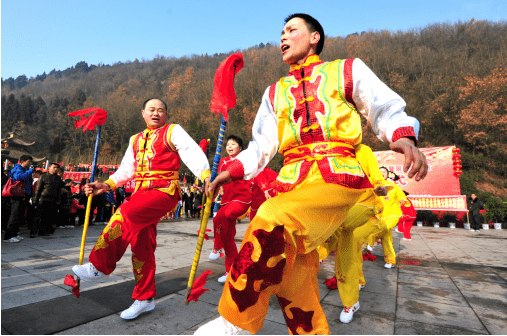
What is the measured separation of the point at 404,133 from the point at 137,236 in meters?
2.30

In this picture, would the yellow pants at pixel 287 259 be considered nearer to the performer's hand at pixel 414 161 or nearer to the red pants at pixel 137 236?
the performer's hand at pixel 414 161

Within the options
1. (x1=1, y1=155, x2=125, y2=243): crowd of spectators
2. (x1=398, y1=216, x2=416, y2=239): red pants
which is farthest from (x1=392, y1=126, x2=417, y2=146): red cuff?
(x1=398, y1=216, x2=416, y2=239): red pants

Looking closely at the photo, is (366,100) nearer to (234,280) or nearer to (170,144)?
(234,280)

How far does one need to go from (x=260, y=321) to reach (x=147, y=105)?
2.51m

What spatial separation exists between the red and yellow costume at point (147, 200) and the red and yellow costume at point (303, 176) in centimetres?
93

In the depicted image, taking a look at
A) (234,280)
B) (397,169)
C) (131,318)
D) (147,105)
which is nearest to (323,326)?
(234,280)

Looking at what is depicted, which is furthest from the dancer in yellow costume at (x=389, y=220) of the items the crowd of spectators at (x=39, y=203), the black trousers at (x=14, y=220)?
the black trousers at (x=14, y=220)

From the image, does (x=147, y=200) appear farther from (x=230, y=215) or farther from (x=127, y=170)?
(x=230, y=215)

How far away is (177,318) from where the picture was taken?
236 centimetres

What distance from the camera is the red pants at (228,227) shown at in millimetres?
3557

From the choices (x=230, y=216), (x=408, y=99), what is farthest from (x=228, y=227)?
(x=408, y=99)

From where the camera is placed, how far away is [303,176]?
59.3 inches

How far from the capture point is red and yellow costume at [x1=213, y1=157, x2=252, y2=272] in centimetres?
356

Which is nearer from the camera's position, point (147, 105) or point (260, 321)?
point (260, 321)
